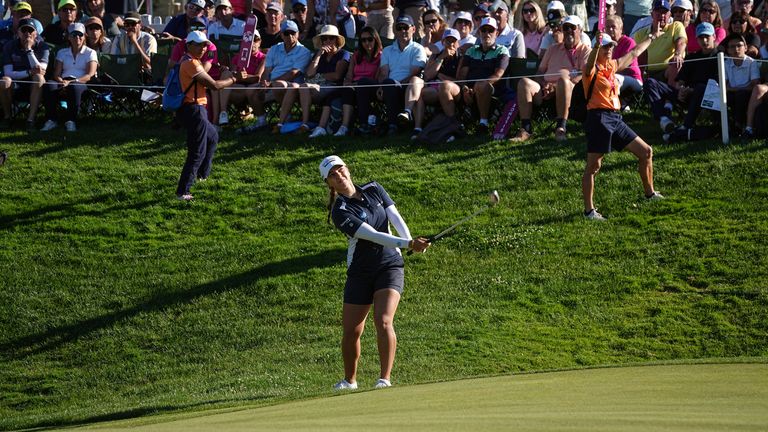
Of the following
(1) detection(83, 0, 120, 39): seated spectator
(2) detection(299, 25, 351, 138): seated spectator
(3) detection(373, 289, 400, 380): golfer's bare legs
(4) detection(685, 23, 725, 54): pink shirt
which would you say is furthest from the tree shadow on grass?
(1) detection(83, 0, 120, 39): seated spectator

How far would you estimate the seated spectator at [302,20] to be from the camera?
22.1m

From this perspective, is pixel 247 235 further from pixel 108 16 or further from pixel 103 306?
pixel 108 16

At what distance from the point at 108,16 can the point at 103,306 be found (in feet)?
31.1

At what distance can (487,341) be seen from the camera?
13.0 metres

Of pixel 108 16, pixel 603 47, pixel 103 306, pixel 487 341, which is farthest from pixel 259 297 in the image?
pixel 108 16

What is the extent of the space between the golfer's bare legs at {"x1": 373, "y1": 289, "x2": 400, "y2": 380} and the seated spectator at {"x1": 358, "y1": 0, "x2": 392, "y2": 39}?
12097mm

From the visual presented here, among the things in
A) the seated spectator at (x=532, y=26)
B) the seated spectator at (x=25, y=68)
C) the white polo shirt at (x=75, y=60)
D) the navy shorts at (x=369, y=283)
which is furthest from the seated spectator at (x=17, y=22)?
the navy shorts at (x=369, y=283)

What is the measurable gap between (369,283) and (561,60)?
8.59 metres

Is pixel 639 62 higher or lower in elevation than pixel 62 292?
higher

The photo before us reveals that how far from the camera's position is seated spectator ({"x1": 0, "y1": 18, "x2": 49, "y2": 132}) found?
20.4 meters

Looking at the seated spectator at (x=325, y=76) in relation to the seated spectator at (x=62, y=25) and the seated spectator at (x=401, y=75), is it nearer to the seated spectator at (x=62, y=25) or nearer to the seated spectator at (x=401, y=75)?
the seated spectator at (x=401, y=75)

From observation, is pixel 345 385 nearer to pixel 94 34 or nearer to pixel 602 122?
pixel 602 122

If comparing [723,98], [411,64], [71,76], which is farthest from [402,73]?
[71,76]

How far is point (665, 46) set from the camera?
18.8m
